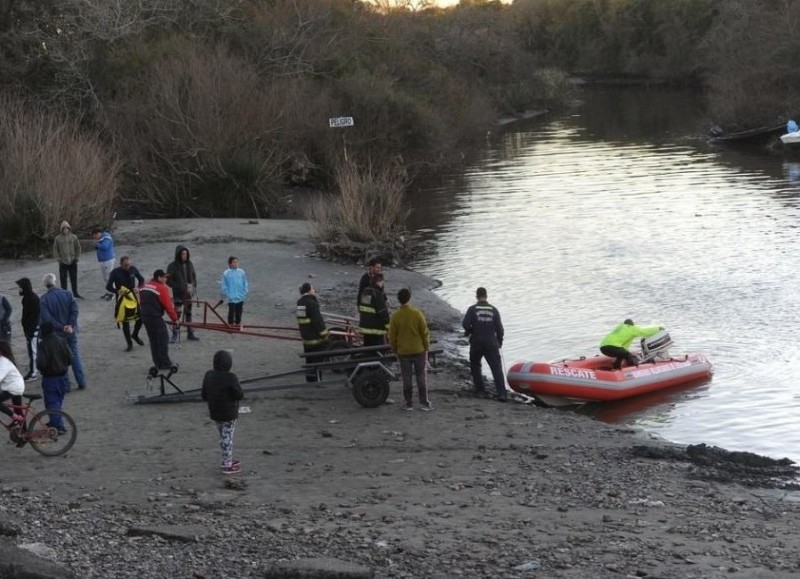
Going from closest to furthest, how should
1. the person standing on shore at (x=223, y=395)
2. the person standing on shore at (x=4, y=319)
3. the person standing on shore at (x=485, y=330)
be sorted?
the person standing on shore at (x=223, y=395) < the person standing on shore at (x=4, y=319) < the person standing on shore at (x=485, y=330)

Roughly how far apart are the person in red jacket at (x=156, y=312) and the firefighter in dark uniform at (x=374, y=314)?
2881 millimetres

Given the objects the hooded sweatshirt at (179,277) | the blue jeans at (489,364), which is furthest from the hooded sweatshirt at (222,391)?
the hooded sweatshirt at (179,277)

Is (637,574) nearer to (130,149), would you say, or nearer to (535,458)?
(535,458)

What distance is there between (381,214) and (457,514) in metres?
20.6

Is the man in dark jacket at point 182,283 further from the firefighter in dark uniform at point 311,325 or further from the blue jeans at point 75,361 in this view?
the firefighter in dark uniform at point 311,325

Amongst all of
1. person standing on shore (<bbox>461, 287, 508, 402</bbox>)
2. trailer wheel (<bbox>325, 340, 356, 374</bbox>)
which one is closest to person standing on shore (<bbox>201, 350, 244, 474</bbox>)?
trailer wheel (<bbox>325, 340, 356, 374</bbox>)

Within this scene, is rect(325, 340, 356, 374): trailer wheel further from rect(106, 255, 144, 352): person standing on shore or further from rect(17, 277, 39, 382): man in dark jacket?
rect(17, 277, 39, 382): man in dark jacket

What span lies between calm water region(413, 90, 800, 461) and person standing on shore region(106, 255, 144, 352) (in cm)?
682

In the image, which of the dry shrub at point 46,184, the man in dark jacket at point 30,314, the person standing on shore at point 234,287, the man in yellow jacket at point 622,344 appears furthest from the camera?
the dry shrub at point 46,184

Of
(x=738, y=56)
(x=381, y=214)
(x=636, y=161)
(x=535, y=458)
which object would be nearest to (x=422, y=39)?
(x=738, y=56)

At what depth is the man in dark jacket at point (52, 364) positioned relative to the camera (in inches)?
531

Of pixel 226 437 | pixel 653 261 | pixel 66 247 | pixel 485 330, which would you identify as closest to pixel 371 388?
pixel 485 330

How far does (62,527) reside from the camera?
10.1 m

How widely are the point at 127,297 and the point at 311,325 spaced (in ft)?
11.1
